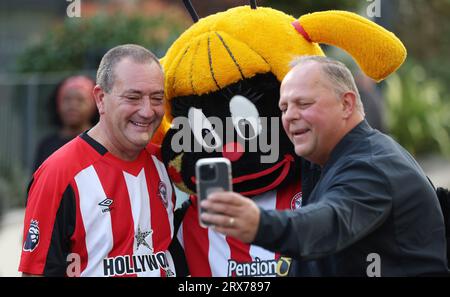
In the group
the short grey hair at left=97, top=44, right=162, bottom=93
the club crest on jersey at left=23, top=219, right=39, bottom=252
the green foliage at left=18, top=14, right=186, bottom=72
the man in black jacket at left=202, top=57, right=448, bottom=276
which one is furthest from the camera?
the green foliage at left=18, top=14, right=186, bottom=72

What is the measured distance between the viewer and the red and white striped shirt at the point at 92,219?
13.1ft

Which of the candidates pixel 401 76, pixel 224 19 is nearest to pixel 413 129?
pixel 401 76

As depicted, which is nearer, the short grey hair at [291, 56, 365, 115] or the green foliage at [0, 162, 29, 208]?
the short grey hair at [291, 56, 365, 115]

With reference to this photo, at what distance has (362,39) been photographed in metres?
4.19

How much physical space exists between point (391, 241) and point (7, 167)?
10.5 metres

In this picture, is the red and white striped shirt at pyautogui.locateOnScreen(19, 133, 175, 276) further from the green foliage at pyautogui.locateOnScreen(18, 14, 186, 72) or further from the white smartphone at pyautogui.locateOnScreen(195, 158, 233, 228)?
the green foliage at pyautogui.locateOnScreen(18, 14, 186, 72)

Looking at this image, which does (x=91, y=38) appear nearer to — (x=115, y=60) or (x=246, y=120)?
(x=115, y=60)

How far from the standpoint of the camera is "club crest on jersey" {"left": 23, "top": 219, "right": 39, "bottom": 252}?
4008mm

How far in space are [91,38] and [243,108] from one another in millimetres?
9159

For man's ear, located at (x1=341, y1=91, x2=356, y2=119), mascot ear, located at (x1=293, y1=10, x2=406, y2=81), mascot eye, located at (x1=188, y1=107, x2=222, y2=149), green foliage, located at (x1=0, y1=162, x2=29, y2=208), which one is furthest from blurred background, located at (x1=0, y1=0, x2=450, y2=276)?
man's ear, located at (x1=341, y1=91, x2=356, y2=119)

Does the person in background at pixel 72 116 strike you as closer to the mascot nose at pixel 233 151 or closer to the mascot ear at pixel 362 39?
the mascot nose at pixel 233 151

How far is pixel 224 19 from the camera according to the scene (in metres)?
4.50
